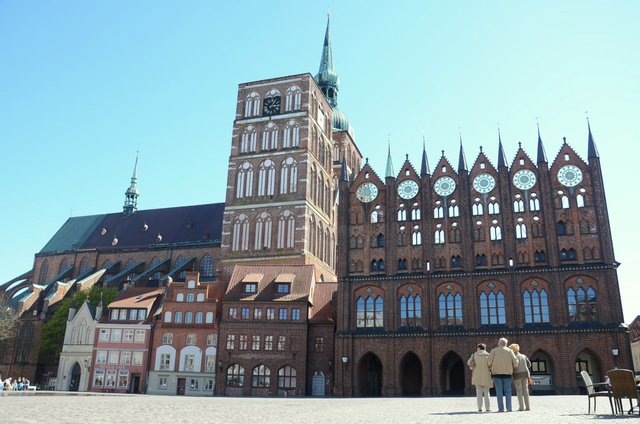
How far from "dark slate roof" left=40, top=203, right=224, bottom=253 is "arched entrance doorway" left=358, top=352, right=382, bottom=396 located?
3075 cm

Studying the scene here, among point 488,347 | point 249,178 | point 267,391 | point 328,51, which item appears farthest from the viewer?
point 328,51

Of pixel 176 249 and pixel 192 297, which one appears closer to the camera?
pixel 192 297

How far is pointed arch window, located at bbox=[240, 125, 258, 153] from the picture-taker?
7243cm

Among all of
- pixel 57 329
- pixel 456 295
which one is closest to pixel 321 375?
pixel 456 295

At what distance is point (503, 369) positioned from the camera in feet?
55.0

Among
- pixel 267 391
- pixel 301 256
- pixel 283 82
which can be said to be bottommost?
pixel 267 391

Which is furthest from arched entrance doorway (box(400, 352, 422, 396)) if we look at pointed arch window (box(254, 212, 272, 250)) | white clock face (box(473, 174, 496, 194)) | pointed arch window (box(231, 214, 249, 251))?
pointed arch window (box(231, 214, 249, 251))

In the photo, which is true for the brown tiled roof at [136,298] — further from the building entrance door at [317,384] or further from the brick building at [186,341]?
the building entrance door at [317,384]

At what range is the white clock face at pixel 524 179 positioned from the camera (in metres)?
48.1

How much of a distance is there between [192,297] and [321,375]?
1491 centimetres

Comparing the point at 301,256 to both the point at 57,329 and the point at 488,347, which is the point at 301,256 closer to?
the point at 488,347

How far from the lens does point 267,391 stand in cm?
4975

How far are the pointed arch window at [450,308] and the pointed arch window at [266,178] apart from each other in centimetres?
2824

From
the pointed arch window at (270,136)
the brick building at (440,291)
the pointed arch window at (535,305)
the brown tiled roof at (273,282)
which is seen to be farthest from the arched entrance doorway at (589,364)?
the pointed arch window at (270,136)
